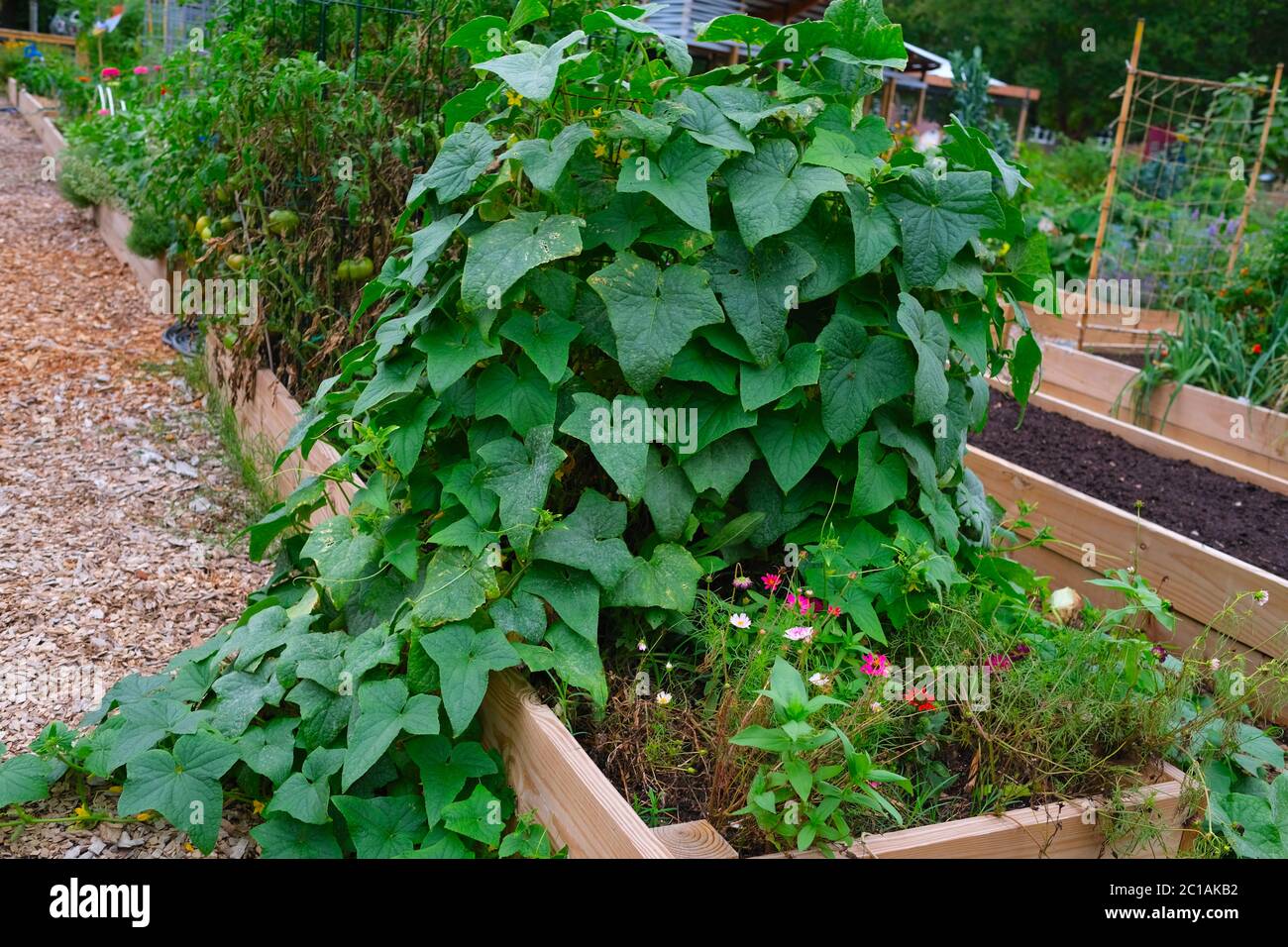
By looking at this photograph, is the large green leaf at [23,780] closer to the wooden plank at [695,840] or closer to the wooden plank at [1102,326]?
the wooden plank at [695,840]

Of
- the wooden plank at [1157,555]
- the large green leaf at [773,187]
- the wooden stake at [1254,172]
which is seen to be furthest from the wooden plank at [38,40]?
the large green leaf at [773,187]

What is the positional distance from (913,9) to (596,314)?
96.7 feet

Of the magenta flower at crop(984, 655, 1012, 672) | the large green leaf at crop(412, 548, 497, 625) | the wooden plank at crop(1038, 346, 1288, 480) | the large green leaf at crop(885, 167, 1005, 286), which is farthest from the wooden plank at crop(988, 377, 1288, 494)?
the large green leaf at crop(412, 548, 497, 625)

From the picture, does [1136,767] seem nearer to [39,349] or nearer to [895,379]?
→ [895,379]

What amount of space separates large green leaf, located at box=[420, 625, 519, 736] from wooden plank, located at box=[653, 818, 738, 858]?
1.22 feet

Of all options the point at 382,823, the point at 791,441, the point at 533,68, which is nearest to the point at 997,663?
the point at 791,441

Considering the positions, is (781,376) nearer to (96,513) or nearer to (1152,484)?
(96,513)

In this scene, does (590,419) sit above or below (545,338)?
below

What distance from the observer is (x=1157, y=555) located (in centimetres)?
327

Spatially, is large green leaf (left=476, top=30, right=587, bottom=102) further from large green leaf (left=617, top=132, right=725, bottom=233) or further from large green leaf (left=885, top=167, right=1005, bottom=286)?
large green leaf (left=885, top=167, right=1005, bottom=286)

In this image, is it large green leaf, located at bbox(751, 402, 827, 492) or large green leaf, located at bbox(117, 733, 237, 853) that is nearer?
large green leaf, located at bbox(117, 733, 237, 853)

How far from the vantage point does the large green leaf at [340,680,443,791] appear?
1.78 meters

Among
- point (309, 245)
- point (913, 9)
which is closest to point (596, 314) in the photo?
point (309, 245)

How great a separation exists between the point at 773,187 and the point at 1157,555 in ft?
6.45
